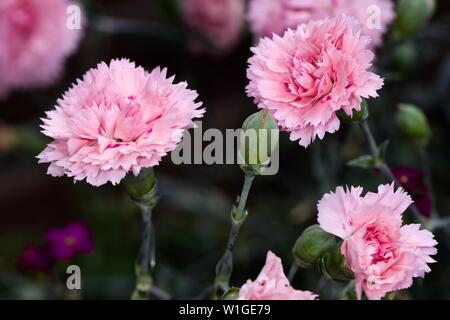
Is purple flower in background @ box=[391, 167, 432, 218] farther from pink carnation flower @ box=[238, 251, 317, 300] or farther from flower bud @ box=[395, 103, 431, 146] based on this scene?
pink carnation flower @ box=[238, 251, 317, 300]

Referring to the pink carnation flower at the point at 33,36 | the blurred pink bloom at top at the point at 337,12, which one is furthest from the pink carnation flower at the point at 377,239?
the pink carnation flower at the point at 33,36

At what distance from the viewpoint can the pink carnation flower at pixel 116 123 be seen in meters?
0.50

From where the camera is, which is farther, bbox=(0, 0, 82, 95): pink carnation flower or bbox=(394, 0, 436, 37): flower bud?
bbox=(0, 0, 82, 95): pink carnation flower

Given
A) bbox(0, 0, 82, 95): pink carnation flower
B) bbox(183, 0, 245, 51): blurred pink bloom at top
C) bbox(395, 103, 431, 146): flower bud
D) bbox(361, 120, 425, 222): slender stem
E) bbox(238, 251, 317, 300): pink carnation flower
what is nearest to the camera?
bbox(238, 251, 317, 300): pink carnation flower

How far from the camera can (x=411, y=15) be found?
0.73 meters

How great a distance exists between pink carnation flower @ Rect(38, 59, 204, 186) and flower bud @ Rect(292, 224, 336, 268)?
130mm

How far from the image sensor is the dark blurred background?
0.85m

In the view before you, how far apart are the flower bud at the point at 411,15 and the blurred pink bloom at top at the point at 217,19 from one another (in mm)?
269

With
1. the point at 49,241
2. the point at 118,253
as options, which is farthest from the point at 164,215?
the point at 49,241

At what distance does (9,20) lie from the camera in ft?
2.80

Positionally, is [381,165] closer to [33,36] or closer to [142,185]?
[142,185]

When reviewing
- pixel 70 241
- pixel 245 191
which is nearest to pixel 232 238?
pixel 245 191

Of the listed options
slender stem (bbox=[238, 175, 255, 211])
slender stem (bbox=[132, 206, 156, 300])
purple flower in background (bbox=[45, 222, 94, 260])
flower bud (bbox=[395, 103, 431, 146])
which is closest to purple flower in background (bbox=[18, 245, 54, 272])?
purple flower in background (bbox=[45, 222, 94, 260])

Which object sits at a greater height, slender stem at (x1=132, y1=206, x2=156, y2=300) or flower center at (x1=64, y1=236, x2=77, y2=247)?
flower center at (x1=64, y1=236, x2=77, y2=247)
